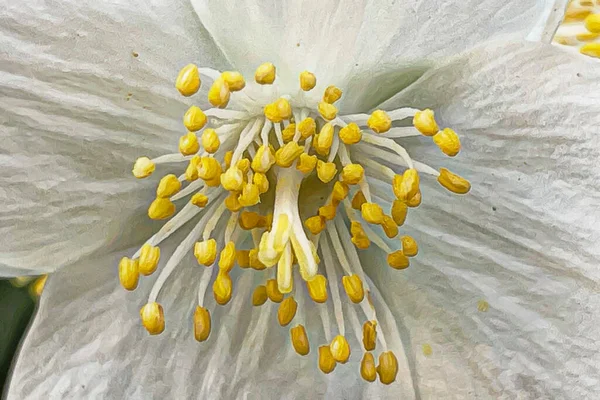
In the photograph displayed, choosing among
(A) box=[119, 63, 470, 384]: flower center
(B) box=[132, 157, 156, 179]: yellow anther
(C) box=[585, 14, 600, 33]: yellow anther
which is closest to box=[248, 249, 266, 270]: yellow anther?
A: (A) box=[119, 63, 470, 384]: flower center

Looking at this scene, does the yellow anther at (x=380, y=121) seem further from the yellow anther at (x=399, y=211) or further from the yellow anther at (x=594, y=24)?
the yellow anther at (x=594, y=24)

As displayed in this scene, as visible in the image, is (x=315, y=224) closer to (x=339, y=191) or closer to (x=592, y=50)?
(x=339, y=191)

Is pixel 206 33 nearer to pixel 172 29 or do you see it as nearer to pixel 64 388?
pixel 172 29

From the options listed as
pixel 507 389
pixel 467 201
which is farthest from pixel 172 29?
pixel 507 389

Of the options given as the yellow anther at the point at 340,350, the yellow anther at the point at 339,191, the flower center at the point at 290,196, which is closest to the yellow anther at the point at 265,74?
the flower center at the point at 290,196

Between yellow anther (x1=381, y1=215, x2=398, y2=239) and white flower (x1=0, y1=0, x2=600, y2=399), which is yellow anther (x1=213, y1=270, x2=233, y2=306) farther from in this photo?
yellow anther (x1=381, y1=215, x2=398, y2=239)

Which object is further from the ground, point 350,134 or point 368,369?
point 350,134

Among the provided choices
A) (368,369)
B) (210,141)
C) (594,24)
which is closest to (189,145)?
(210,141)
